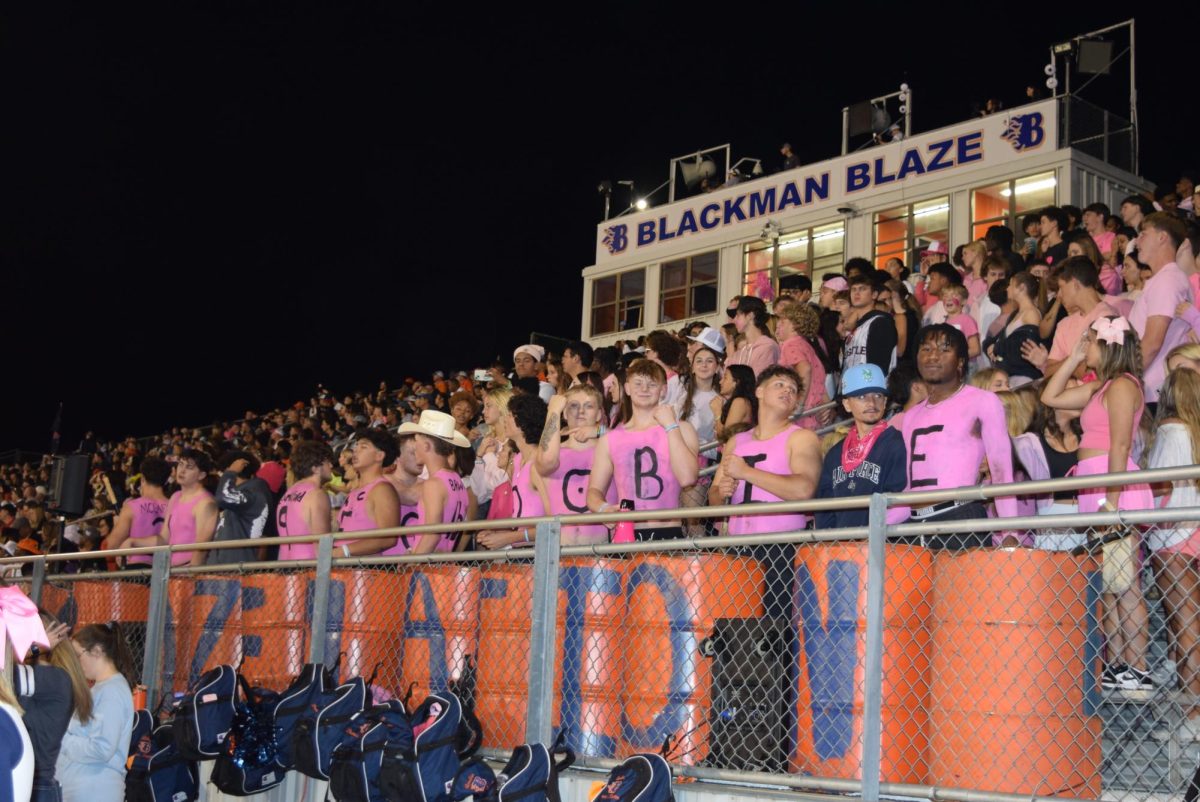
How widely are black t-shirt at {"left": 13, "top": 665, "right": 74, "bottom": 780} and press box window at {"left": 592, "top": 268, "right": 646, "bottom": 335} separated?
2239 cm

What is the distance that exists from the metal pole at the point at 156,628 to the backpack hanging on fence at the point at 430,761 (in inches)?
116

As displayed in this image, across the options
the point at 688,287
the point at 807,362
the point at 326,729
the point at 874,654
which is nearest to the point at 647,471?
the point at 326,729

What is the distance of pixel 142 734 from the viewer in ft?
24.8

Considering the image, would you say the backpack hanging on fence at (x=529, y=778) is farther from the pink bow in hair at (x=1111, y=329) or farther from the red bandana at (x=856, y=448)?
the pink bow in hair at (x=1111, y=329)

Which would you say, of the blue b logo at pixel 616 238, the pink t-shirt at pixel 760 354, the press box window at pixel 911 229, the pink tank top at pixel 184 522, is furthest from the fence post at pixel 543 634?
the blue b logo at pixel 616 238

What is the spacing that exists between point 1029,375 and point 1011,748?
15.6 feet

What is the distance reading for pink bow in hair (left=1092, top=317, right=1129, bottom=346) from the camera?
5.79m

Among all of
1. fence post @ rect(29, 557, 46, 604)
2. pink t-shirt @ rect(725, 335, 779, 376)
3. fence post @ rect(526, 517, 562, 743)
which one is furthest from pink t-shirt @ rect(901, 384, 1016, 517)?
fence post @ rect(29, 557, 46, 604)

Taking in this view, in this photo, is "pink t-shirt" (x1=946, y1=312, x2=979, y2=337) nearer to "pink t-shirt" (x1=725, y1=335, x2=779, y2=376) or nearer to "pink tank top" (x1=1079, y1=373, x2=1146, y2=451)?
"pink t-shirt" (x1=725, y1=335, x2=779, y2=376)

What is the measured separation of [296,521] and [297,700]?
168cm

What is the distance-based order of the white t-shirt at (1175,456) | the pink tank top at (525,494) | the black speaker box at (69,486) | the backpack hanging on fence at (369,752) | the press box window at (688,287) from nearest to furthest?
the white t-shirt at (1175,456) < the backpack hanging on fence at (369,752) < the pink tank top at (525,494) < the black speaker box at (69,486) < the press box window at (688,287)

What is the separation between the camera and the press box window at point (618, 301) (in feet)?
89.9

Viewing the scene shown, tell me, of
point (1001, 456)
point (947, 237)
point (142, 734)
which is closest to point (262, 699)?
point (142, 734)

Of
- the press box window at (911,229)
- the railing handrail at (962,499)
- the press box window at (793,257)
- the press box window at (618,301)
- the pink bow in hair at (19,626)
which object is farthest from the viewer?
the press box window at (618,301)
